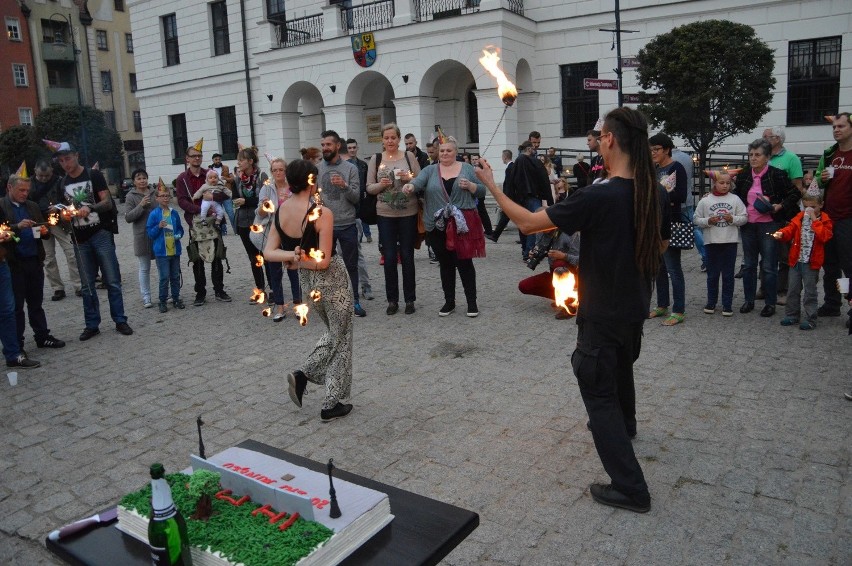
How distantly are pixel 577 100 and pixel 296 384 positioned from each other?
62.7 ft

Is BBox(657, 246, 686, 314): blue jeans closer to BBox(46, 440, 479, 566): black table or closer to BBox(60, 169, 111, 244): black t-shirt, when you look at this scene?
BBox(46, 440, 479, 566): black table

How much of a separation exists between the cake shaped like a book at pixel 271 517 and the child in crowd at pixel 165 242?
7652mm

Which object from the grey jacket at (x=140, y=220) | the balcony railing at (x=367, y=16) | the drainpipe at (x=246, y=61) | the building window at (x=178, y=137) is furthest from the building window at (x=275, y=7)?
the grey jacket at (x=140, y=220)

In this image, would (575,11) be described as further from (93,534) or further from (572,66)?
(93,534)

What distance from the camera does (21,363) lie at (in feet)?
23.6

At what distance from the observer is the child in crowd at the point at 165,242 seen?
375 inches

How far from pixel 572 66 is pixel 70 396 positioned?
19.5 metres

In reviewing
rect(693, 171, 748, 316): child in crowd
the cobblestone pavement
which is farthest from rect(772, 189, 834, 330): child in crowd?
rect(693, 171, 748, 316): child in crowd

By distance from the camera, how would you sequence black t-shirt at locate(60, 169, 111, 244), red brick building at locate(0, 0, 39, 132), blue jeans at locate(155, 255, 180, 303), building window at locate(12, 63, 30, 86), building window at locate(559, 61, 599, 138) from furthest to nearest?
1. building window at locate(12, 63, 30, 86)
2. red brick building at locate(0, 0, 39, 132)
3. building window at locate(559, 61, 599, 138)
4. blue jeans at locate(155, 255, 180, 303)
5. black t-shirt at locate(60, 169, 111, 244)

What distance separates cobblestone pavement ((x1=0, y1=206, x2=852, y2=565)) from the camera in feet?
11.9

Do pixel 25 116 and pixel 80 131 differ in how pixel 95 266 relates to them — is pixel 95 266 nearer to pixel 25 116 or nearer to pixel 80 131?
pixel 80 131

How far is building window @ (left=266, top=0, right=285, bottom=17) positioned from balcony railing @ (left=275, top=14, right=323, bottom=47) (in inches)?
49.4

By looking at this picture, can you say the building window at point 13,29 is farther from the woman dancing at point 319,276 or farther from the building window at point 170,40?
the woman dancing at point 319,276

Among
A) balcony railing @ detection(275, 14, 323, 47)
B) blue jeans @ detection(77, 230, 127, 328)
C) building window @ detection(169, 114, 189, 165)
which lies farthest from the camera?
building window @ detection(169, 114, 189, 165)
